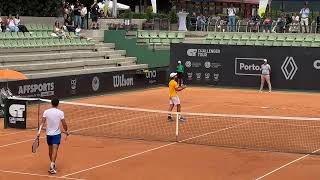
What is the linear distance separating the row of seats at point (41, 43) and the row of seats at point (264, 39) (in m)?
8.23

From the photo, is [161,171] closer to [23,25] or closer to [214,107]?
[214,107]

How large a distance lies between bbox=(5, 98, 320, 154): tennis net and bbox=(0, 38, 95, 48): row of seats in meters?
8.89

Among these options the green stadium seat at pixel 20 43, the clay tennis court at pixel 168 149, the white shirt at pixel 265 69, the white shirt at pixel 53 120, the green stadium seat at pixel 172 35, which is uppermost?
the green stadium seat at pixel 172 35

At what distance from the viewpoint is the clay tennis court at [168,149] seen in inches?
520

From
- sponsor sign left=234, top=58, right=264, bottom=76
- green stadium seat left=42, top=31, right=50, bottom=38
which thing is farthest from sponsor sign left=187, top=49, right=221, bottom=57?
green stadium seat left=42, top=31, right=50, bottom=38

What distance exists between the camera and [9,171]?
1326 centimetres

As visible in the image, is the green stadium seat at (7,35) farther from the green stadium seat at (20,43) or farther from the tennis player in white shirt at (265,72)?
the tennis player in white shirt at (265,72)

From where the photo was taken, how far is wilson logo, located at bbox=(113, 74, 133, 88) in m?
31.3

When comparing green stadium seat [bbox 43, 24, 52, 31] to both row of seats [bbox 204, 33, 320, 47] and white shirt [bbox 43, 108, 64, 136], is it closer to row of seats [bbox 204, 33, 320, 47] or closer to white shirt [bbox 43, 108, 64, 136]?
row of seats [bbox 204, 33, 320, 47]

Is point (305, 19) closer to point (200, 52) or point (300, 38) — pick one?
point (300, 38)

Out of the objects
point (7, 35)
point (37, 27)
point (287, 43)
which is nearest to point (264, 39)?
point (287, 43)

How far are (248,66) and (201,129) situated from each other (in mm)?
14815

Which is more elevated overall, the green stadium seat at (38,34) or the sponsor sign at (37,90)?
the green stadium seat at (38,34)

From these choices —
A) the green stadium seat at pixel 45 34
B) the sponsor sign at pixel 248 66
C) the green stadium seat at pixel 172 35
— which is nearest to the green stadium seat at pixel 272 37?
the sponsor sign at pixel 248 66
